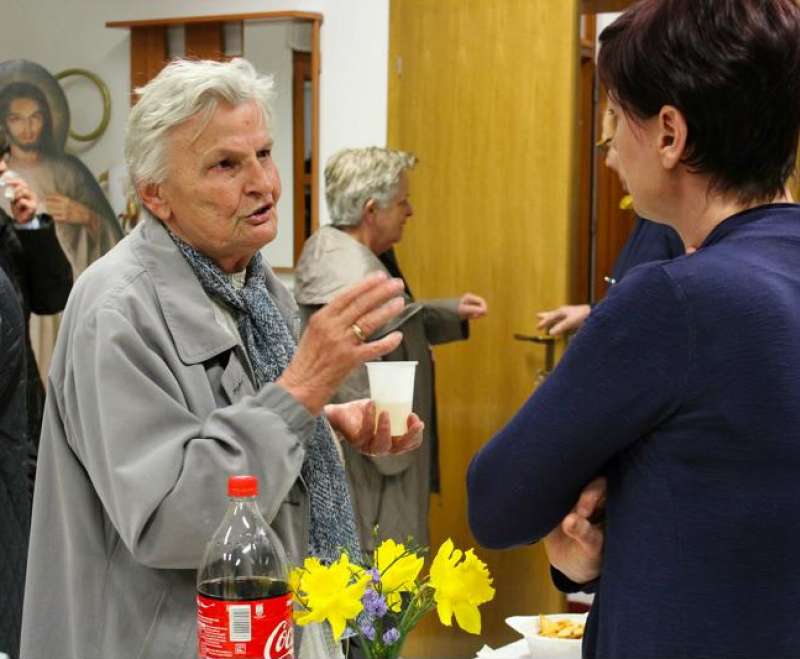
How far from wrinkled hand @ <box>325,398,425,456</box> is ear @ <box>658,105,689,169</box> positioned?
712 millimetres

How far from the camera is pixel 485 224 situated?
3.90 m

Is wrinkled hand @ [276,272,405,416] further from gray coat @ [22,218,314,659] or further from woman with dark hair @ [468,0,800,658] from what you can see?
woman with dark hair @ [468,0,800,658]

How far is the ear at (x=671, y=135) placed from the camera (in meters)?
1.01

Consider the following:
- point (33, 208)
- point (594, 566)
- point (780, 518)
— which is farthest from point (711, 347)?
point (33, 208)

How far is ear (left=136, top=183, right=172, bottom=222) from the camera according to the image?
1539 millimetres

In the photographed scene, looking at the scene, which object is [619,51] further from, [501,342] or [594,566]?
[501,342]

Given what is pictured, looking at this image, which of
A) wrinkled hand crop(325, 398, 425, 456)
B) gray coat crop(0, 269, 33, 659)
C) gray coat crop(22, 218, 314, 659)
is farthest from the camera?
gray coat crop(0, 269, 33, 659)

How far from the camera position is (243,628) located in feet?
3.68

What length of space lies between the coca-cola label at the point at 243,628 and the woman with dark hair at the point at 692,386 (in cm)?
25

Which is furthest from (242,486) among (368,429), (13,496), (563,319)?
(563,319)

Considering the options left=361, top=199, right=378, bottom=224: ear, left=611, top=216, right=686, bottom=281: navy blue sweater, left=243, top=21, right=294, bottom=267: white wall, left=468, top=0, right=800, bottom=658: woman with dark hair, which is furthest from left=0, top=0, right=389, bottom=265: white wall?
left=468, top=0, right=800, bottom=658: woman with dark hair

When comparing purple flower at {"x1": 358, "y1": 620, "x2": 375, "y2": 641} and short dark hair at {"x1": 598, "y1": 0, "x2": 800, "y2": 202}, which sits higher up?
short dark hair at {"x1": 598, "y1": 0, "x2": 800, "y2": 202}

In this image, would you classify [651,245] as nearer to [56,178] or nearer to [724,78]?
[724,78]

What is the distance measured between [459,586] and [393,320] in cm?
219
